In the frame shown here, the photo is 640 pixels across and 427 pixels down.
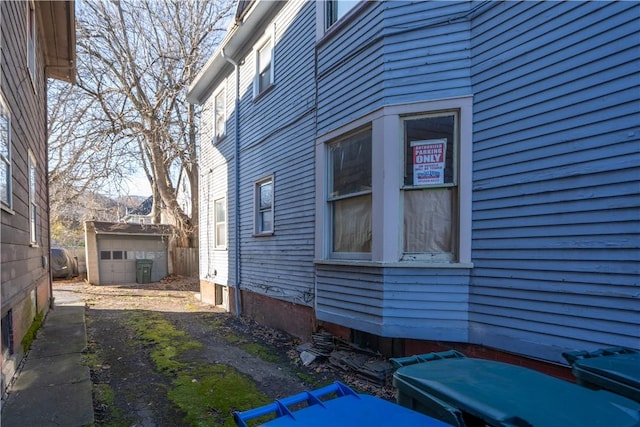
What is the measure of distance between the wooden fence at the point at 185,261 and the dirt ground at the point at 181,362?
7.19 m

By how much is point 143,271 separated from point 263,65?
1138cm

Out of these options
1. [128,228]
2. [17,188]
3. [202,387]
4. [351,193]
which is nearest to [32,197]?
[17,188]

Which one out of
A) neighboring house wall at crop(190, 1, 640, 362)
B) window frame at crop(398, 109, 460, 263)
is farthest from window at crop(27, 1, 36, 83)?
window frame at crop(398, 109, 460, 263)

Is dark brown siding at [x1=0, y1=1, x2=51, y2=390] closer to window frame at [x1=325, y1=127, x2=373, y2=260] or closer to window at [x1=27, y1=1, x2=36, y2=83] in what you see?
window at [x1=27, y1=1, x2=36, y2=83]

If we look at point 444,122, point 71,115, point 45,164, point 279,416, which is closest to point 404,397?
point 279,416

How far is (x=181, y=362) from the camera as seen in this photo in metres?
5.67

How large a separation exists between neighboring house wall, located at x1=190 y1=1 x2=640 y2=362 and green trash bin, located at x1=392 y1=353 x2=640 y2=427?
76.5 inches

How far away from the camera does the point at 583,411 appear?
5.07ft

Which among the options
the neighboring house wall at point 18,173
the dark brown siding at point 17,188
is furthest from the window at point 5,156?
the dark brown siding at point 17,188

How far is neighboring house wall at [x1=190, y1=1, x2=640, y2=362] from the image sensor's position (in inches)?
129

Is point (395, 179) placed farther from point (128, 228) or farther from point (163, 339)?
point (128, 228)

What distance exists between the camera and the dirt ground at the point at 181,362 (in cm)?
406

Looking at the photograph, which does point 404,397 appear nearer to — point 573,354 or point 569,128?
point 573,354

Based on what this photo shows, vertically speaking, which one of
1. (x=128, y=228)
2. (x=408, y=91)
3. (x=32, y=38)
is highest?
(x=32, y=38)
